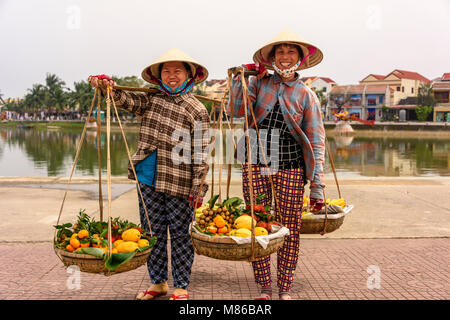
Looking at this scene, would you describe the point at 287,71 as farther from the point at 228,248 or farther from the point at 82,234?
the point at 82,234

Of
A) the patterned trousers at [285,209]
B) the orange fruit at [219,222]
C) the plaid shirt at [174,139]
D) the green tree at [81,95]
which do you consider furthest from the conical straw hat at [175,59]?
the green tree at [81,95]

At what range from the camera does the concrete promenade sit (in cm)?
331

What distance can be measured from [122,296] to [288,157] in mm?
1543

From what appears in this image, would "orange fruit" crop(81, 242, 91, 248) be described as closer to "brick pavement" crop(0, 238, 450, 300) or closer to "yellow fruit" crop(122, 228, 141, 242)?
"yellow fruit" crop(122, 228, 141, 242)

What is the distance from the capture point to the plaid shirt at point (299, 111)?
3.03 meters

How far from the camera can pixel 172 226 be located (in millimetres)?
3158

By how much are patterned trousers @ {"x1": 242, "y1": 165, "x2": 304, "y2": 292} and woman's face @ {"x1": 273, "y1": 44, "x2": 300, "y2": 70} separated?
0.71 meters

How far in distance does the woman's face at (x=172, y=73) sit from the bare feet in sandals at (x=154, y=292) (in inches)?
55.6

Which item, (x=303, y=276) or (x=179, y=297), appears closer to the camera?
(x=179, y=297)

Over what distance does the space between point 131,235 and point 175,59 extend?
3.85 ft

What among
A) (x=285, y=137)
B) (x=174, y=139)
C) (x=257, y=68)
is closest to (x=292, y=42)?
(x=257, y=68)

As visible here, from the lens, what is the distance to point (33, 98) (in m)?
105

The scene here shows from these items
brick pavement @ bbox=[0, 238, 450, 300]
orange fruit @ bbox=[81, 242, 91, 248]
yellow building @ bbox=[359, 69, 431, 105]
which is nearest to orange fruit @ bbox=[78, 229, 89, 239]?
orange fruit @ bbox=[81, 242, 91, 248]

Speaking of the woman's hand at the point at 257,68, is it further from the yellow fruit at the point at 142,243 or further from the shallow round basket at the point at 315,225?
the yellow fruit at the point at 142,243
